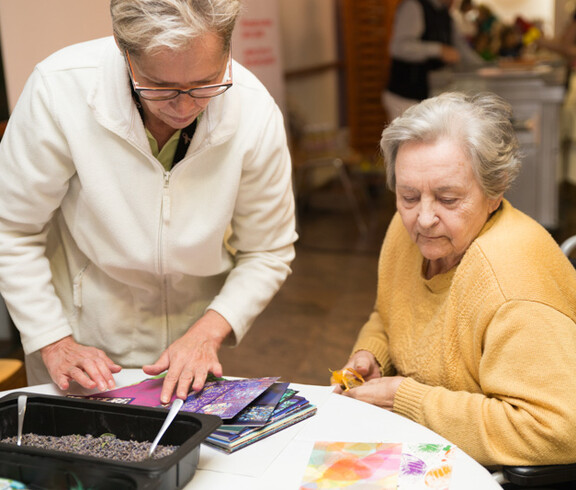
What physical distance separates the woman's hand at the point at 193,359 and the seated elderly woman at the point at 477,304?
340 mm

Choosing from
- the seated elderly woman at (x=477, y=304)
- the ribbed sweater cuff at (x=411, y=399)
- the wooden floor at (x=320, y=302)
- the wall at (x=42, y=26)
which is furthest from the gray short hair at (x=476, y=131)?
the wooden floor at (x=320, y=302)

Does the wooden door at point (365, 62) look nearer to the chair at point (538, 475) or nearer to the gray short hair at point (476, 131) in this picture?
the gray short hair at point (476, 131)

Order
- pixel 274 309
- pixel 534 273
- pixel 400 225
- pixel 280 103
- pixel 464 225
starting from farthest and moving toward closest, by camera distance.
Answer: pixel 280 103 < pixel 274 309 < pixel 400 225 < pixel 464 225 < pixel 534 273

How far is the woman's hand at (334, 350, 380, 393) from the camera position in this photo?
6.33 feet

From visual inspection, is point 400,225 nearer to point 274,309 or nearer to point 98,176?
point 98,176

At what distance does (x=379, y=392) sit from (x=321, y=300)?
3.22m

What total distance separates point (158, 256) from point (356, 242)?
4.42 metres

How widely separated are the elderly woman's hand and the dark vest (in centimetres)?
474

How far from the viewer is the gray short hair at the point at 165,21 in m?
1.40

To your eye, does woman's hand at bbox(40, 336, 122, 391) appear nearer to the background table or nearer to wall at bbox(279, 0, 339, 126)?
the background table

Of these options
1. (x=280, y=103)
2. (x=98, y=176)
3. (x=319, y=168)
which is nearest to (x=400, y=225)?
(x=98, y=176)

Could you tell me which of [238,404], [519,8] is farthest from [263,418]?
[519,8]

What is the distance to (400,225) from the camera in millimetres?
2035

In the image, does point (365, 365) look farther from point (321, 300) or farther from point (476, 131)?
point (321, 300)
